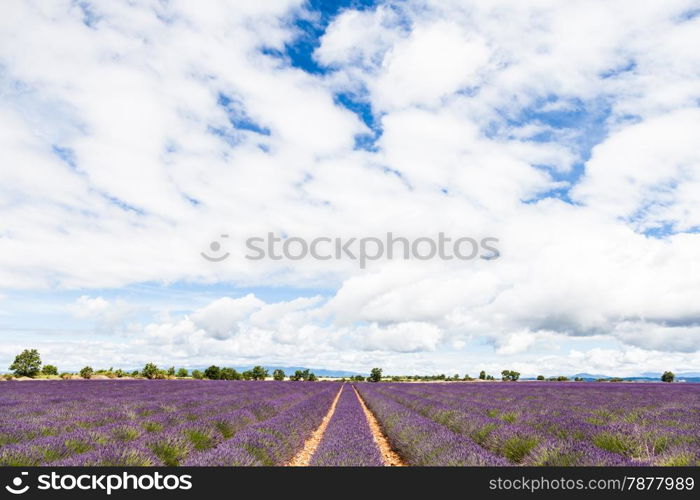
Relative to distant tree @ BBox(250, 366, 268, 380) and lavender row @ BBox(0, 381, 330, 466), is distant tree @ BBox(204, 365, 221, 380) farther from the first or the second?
lavender row @ BBox(0, 381, 330, 466)

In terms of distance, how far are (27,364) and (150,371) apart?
1564 centimetres

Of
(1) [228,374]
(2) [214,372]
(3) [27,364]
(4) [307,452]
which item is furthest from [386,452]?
(1) [228,374]

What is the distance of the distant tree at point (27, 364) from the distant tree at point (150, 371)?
13.8 meters

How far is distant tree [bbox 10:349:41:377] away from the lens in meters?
49.4

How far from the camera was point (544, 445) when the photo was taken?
20.1 ft

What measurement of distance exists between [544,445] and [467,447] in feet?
3.44

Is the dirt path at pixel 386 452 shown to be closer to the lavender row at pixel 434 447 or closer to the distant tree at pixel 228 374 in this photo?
the lavender row at pixel 434 447

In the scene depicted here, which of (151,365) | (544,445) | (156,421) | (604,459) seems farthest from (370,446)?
(151,365)

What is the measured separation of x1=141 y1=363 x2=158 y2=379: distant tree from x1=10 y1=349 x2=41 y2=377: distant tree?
13.8 m

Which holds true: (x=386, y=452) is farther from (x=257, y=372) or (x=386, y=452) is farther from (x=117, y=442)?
(x=257, y=372)

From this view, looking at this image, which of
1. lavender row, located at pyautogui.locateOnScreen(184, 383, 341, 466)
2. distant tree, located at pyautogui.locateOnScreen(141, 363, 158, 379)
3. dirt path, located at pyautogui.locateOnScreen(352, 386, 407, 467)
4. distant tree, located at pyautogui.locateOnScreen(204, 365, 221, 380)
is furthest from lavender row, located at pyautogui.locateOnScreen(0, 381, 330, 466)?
distant tree, located at pyautogui.locateOnScreen(204, 365, 221, 380)

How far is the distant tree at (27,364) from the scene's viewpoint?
49.4m
